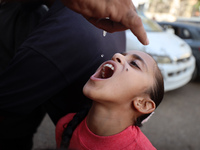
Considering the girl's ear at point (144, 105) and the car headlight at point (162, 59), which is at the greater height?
the girl's ear at point (144, 105)

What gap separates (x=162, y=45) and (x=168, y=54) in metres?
0.26

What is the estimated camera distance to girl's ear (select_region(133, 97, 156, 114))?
146 centimetres

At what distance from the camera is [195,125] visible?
4297mm

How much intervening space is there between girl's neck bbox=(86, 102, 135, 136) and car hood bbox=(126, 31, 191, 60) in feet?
11.6

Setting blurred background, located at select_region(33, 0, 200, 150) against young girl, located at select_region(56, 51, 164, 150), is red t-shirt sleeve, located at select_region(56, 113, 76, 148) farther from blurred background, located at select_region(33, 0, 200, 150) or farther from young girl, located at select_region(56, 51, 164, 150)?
blurred background, located at select_region(33, 0, 200, 150)

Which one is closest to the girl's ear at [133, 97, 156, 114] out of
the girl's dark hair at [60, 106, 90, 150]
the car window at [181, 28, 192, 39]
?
the girl's dark hair at [60, 106, 90, 150]

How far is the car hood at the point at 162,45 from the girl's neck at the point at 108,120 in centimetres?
354

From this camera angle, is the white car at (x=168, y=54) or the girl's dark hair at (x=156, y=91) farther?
the white car at (x=168, y=54)

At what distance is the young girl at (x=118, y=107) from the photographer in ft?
4.54

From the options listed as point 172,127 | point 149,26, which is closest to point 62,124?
point 172,127

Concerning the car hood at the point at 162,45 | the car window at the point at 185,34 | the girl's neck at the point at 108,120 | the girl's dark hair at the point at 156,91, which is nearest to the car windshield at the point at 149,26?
the car hood at the point at 162,45

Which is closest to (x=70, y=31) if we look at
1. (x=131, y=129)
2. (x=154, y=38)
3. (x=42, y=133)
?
(x=131, y=129)

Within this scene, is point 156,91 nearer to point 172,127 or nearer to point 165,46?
point 172,127

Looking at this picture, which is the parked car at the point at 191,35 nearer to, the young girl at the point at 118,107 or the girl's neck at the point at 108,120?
the young girl at the point at 118,107
